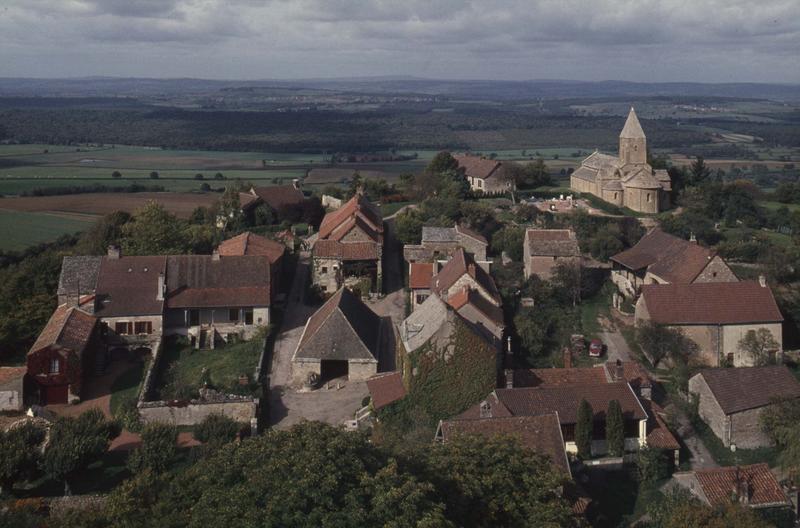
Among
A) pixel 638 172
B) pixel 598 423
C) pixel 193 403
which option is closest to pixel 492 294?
pixel 598 423

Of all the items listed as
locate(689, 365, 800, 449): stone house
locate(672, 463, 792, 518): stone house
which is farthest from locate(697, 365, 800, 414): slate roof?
locate(672, 463, 792, 518): stone house

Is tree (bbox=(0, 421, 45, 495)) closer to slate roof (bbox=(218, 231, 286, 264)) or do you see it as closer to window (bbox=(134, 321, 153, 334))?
window (bbox=(134, 321, 153, 334))

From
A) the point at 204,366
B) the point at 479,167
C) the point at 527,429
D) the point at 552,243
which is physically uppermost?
the point at 479,167

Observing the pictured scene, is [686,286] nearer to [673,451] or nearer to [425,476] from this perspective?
[673,451]

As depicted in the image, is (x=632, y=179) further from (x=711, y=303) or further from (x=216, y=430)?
(x=216, y=430)

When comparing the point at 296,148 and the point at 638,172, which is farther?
the point at 296,148

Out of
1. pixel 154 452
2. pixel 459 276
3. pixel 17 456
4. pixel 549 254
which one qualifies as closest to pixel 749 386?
pixel 459 276
